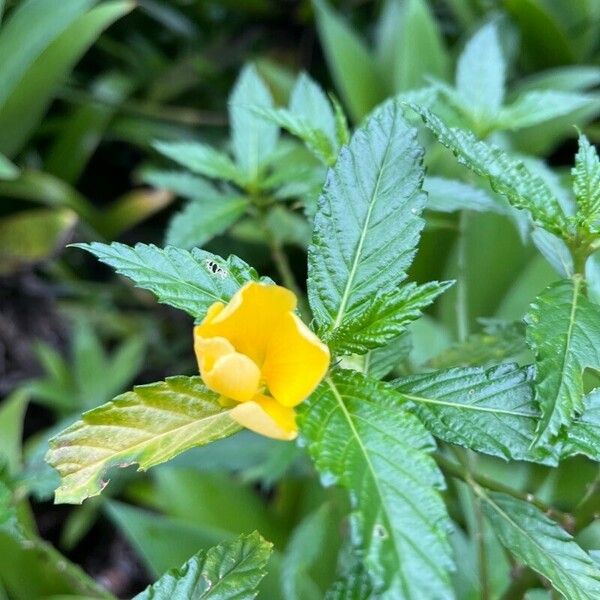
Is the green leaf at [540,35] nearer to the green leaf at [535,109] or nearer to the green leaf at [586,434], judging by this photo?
the green leaf at [535,109]

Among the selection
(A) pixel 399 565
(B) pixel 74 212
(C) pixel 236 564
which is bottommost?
(B) pixel 74 212

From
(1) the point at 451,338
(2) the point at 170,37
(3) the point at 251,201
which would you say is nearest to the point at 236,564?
(3) the point at 251,201

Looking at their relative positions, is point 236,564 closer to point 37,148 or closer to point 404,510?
point 404,510

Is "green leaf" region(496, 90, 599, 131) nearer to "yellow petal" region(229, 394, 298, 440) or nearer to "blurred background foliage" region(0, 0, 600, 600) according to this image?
"blurred background foliage" region(0, 0, 600, 600)

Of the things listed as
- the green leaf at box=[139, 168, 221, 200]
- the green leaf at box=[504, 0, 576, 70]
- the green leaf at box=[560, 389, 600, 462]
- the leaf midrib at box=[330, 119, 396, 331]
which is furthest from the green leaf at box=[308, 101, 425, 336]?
the green leaf at box=[504, 0, 576, 70]

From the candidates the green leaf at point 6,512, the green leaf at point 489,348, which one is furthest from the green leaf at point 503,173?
the green leaf at point 6,512

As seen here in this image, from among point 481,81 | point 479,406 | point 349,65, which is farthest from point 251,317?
point 349,65
